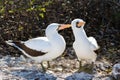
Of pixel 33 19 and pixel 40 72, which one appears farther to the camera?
pixel 33 19

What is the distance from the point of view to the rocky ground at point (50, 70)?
7402 mm

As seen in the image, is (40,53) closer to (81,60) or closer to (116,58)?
(81,60)

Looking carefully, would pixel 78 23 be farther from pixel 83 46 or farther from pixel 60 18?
pixel 60 18

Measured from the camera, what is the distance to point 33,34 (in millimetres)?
9039

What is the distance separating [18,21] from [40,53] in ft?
5.86

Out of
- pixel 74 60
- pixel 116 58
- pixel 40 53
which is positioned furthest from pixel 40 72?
pixel 116 58

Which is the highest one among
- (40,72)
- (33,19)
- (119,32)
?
(33,19)

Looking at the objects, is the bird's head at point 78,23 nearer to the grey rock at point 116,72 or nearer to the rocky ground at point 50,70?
the rocky ground at point 50,70

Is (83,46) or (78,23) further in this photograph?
(78,23)

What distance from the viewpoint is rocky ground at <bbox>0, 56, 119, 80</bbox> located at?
24.3 ft

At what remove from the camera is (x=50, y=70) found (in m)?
7.68

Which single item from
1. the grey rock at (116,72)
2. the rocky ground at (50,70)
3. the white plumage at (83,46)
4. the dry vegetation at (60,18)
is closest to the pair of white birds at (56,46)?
the white plumage at (83,46)

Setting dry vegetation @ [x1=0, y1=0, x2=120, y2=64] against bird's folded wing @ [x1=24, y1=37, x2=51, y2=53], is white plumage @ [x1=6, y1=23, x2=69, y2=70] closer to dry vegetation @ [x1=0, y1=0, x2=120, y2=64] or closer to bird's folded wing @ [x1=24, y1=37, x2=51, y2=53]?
bird's folded wing @ [x1=24, y1=37, x2=51, y2=53]

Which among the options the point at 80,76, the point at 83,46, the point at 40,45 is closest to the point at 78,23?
the point at 83,46
